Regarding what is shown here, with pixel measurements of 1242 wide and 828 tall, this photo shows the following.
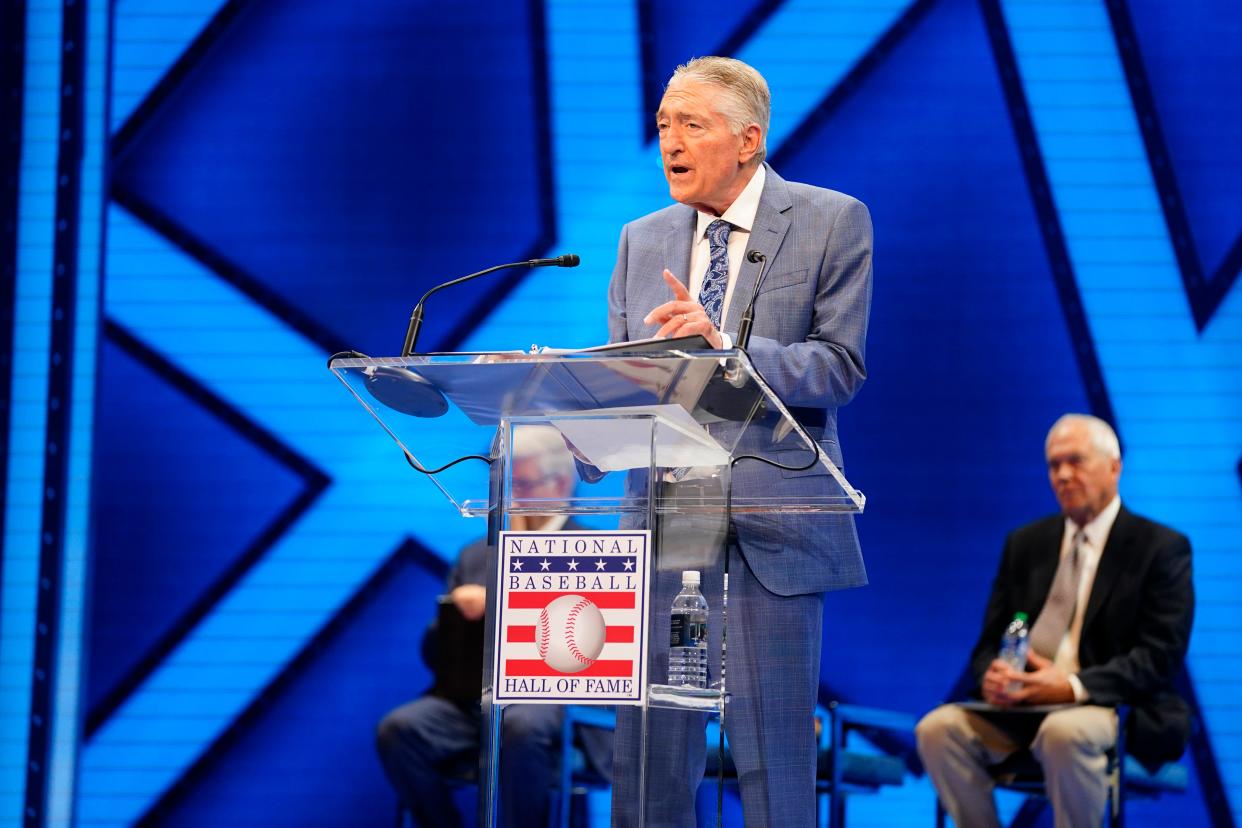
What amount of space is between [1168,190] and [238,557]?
3.35 metres

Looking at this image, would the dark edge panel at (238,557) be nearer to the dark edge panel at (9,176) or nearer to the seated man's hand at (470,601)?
the dark edge panel at (9,176)

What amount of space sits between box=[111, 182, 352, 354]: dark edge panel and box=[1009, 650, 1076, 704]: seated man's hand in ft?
7.64

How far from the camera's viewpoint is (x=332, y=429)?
514 cm

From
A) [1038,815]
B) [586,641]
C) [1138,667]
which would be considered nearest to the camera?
[586,641]

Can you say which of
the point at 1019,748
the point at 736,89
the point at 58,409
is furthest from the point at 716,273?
the point at 58,409

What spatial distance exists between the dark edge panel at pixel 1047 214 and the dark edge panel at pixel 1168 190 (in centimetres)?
34

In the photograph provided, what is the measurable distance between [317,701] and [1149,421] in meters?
2.91

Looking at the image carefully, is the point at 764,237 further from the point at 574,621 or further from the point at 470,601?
the point at 470,601

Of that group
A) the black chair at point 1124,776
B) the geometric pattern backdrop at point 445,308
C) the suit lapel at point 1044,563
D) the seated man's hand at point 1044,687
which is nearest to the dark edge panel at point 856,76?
the geometric pattern backdrop at point 445,308

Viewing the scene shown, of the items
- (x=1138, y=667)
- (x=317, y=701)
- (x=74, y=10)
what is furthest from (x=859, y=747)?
(x=74, y=10)

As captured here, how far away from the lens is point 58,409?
5.16 m

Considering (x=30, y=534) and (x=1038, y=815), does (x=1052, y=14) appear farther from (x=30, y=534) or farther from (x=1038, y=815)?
(x=30, y=534)

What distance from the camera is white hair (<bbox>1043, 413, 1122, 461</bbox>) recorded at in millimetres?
4551

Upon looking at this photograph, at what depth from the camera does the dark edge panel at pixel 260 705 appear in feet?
16.6
